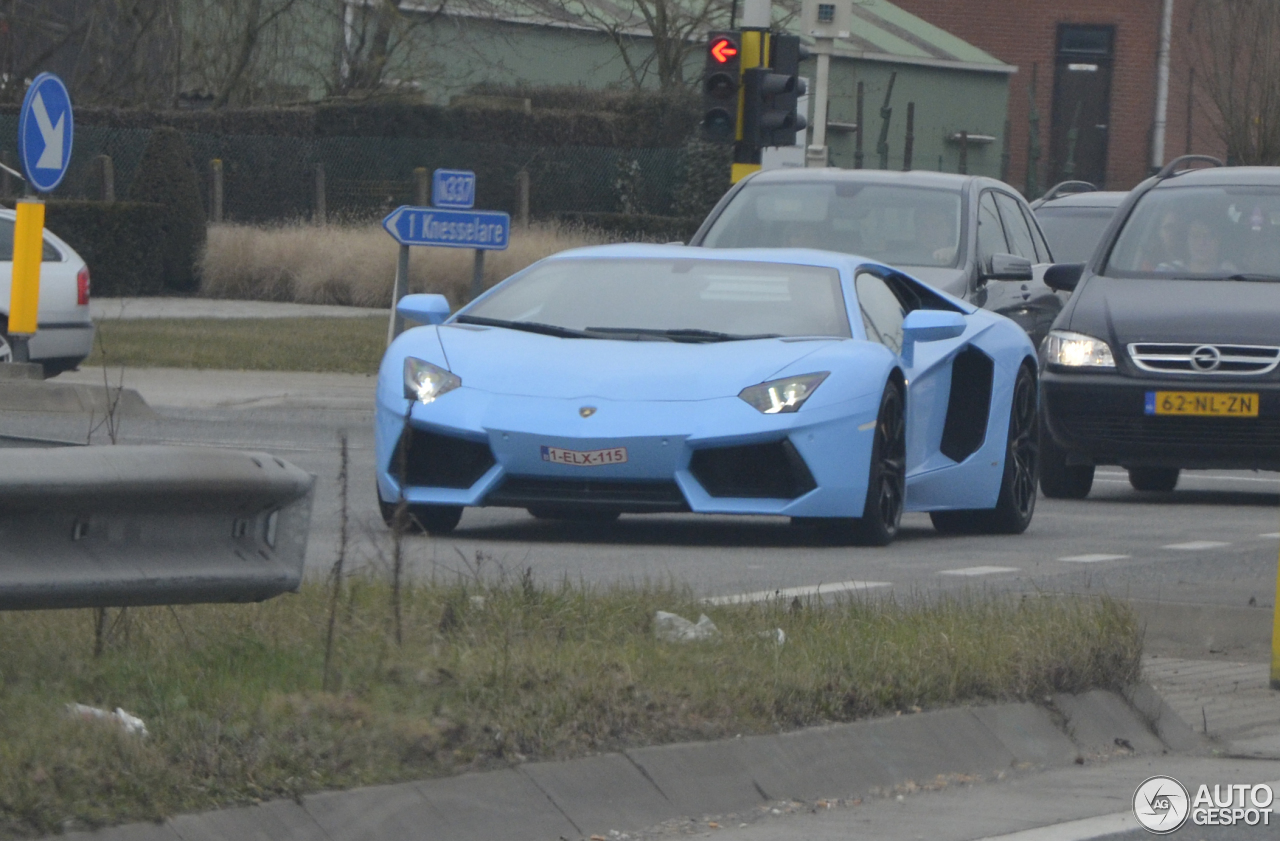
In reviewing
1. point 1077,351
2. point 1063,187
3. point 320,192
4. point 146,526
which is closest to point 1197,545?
point 1077,351

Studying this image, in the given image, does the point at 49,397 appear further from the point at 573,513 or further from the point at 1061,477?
the point at 573,513

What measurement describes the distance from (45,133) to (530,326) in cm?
837

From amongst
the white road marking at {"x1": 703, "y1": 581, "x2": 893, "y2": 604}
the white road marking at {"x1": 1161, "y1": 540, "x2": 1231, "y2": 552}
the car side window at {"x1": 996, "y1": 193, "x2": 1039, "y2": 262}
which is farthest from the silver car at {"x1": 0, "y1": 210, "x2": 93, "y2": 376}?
the white road marking at {"x1": 703, "y1": 581, "x2": 893, "y2": 604}

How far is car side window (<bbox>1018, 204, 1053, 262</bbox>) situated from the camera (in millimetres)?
16203

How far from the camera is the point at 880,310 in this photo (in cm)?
1081

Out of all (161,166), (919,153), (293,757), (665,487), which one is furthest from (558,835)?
(919,153)

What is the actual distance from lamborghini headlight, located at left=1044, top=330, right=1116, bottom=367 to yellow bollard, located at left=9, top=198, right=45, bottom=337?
24.7ft

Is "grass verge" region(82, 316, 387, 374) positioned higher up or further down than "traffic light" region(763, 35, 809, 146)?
further down

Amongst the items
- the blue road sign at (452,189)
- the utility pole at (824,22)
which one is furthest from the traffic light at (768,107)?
the utility pole at (824,22)

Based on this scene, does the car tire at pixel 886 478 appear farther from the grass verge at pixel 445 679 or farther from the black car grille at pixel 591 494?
the grass verge at pixel 445 679

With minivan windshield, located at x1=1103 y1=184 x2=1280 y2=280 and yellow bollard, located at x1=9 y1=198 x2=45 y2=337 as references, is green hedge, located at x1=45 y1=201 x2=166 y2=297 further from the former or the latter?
minivan windshield, located at x1=1103 y1=184 x2=1280 y2=280

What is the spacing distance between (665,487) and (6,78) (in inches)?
1271

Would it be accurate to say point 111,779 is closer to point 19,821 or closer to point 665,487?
point 19,821

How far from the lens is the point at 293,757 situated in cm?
471
